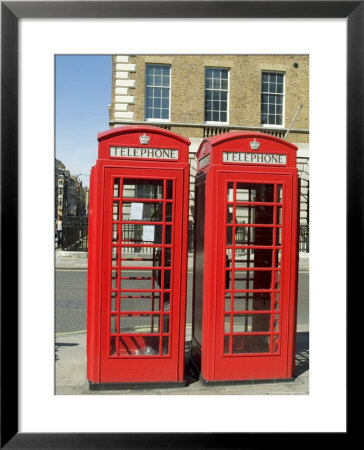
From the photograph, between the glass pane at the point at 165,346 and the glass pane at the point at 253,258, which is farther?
the glass pane at the point at 253,258

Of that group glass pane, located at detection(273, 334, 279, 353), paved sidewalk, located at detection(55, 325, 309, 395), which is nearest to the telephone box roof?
glass pane, located at detection(273, 334, 279, 353)

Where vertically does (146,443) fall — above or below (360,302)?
below

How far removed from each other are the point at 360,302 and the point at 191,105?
1297cm

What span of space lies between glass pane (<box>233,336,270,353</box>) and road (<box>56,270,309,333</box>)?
2.93 m

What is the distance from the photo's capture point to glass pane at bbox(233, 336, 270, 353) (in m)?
4.56

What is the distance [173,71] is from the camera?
14.0m

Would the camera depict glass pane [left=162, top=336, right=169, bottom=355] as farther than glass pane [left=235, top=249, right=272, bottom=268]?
No

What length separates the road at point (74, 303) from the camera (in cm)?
730

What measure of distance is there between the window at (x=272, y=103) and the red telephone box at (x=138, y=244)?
11.4 metres

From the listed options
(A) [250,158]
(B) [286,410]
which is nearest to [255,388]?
(B) [286,410]

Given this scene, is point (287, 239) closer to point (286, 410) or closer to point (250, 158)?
point (250, 158)

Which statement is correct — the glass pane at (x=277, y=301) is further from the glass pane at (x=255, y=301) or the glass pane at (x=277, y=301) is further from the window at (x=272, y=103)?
the window at (x=272, y=103)

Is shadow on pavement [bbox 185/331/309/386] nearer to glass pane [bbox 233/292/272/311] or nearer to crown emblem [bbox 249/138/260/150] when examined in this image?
glass pane [bbox 233/292/272/311]

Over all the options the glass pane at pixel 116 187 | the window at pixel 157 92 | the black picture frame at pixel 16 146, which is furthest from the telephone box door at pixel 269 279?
the window at pixel 157 92
